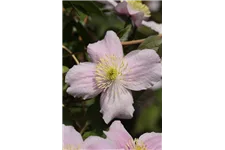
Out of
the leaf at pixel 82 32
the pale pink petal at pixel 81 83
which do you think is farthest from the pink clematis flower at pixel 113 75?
the leaf at pixel 82 32

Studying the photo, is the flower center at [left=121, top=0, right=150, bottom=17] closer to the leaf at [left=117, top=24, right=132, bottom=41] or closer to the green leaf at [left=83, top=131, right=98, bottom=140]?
the leaf at [left=117, top=24, right=132, bottom=41]

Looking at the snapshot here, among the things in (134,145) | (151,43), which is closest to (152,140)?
(134,145)

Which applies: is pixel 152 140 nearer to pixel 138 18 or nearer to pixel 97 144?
pixel 97 144

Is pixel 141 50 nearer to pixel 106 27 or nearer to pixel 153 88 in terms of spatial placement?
pixel 153 88

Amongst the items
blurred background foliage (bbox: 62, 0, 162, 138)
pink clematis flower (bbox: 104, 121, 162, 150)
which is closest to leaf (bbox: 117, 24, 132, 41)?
blurred background foliage (bbox: 62, 0, 162, 138)

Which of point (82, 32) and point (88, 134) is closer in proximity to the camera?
point (88, 134)

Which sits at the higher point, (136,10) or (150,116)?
(136,10)
